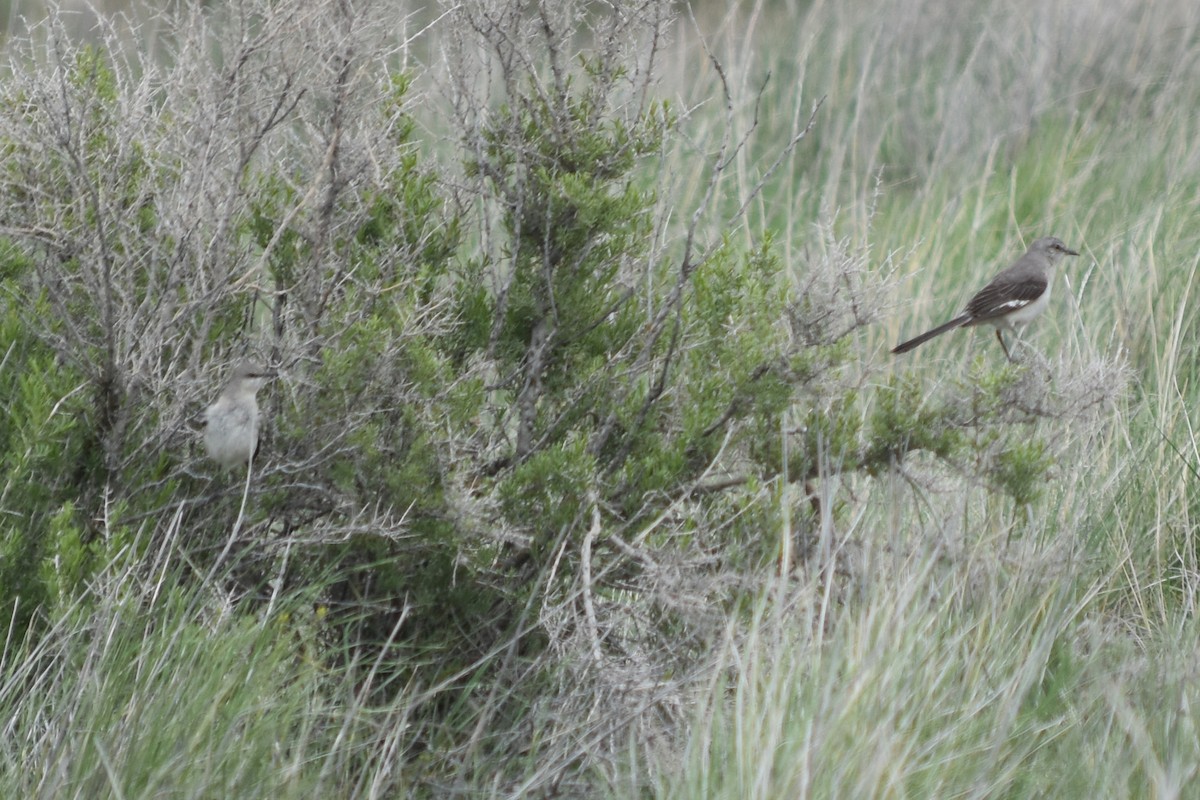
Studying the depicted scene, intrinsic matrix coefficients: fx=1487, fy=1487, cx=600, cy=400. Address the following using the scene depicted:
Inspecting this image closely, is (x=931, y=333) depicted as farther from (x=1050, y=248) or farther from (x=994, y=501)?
(x=994, y=501)

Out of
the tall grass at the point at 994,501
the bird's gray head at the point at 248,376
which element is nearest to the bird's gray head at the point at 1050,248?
the tall grass at the point at 994,501

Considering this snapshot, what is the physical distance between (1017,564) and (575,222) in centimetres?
144

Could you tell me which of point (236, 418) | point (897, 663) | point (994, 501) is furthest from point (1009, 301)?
point (236, 418)

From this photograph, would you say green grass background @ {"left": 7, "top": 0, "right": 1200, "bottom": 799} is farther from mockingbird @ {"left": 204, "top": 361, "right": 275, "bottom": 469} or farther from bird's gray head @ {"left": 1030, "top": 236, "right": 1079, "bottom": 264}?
mockingbird @ {"left": 204, "top": 361, "right": 275, "bottom": 469}

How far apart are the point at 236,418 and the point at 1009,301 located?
3206 mm

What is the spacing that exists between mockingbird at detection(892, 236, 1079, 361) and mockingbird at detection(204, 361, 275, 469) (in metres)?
2.74

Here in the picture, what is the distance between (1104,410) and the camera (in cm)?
421

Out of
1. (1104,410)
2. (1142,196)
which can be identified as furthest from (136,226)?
(1142,196)

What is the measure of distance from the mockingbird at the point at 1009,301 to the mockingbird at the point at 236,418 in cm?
274

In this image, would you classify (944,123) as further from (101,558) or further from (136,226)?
(101,558)

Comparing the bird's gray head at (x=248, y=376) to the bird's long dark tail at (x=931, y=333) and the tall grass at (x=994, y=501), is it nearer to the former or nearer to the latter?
the tall grass at (x=994, y=501)

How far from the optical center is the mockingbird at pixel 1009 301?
5621 mm

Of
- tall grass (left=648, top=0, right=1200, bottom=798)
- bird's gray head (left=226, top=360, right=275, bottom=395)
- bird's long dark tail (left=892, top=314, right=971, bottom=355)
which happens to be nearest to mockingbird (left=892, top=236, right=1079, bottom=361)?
bird's long dark tail (left=892, top=314, right=971, bottom=355)

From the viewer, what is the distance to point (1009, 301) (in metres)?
5.62
